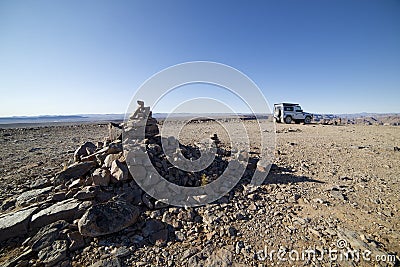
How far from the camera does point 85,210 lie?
3.68m

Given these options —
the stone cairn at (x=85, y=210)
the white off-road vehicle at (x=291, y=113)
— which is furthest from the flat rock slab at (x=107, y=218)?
the white off-road vehicle at (x=291, y=113)

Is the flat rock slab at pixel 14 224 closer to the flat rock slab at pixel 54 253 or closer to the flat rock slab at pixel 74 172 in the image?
the flat rock slab at pixel 54 253

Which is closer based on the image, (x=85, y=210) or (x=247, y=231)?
(x=247, y=231)

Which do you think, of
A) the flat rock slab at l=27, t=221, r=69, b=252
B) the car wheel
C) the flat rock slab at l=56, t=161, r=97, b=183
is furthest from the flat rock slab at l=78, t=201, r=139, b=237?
the car wheel

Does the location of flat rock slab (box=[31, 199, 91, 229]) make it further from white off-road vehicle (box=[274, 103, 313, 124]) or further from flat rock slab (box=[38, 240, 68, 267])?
white off-road vehicle (box=[274, 103, 313, 124])

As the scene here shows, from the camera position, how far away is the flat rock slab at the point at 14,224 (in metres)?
3.35

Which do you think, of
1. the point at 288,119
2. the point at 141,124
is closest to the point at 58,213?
the point at 141,124

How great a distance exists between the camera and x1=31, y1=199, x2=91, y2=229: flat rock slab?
139 inches

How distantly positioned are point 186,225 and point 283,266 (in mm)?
1773

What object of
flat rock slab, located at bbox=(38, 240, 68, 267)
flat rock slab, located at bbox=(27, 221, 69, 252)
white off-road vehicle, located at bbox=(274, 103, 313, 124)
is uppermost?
white off-road vehicle, located at bbox=(274, 103, 313, 124)

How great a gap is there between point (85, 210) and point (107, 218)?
62cm

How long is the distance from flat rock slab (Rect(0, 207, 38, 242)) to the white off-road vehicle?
25.2 m

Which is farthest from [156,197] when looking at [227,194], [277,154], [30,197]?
[277,154]

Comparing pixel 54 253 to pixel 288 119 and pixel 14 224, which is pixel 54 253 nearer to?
pixel 14 224
